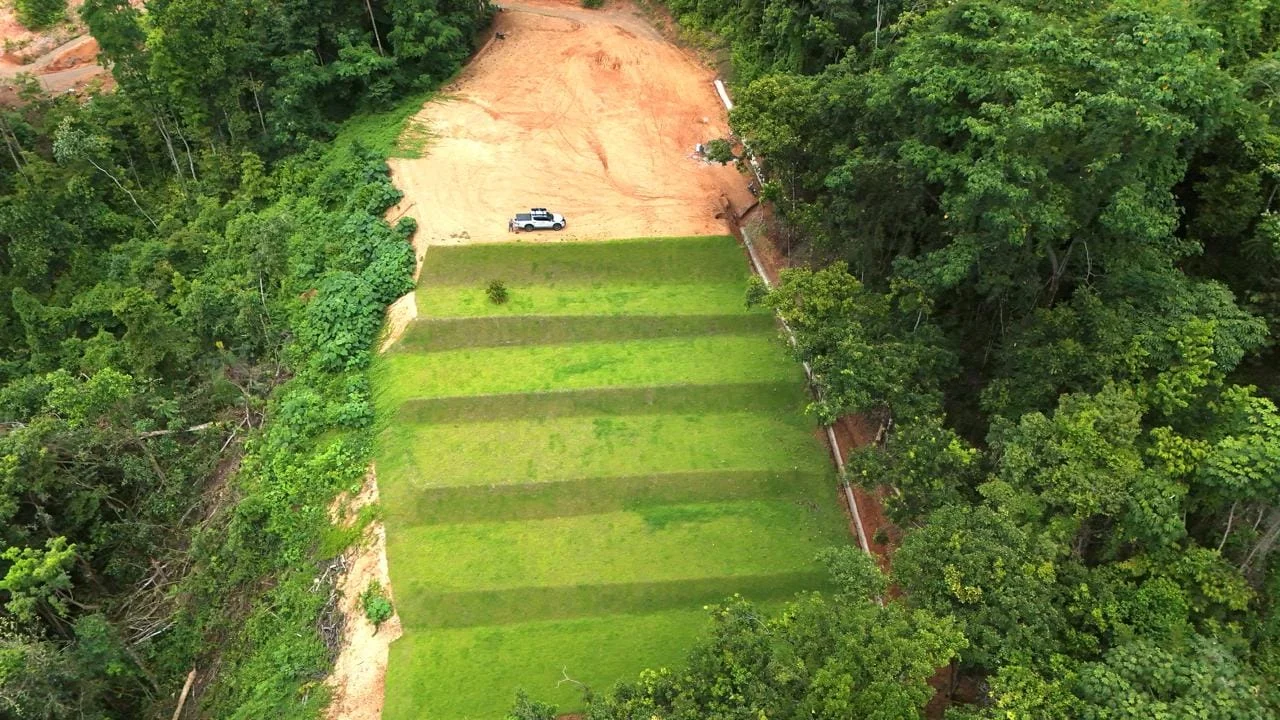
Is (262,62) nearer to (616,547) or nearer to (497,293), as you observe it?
(497,293)

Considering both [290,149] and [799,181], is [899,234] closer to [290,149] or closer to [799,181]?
[799,181]

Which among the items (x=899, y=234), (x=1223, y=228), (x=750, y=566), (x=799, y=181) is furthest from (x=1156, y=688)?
(x=799, y=181)

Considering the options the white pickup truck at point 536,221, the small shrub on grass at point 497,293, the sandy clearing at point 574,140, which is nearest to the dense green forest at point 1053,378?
the sandy clearing at point 574,140

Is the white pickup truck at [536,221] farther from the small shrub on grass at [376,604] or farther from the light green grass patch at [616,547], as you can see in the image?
the small shrub on grass at [376,604]

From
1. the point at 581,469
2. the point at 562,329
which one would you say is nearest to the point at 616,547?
the point at 581,469

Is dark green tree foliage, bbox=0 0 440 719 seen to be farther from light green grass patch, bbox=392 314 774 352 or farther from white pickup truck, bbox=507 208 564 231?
white pickup truck, bbox=507 208 564 231

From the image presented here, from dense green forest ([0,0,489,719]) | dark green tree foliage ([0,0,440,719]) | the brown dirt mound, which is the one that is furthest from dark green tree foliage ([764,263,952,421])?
dark green tree foliage ([0,0,440,719])

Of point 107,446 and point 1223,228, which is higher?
point 1223,228
